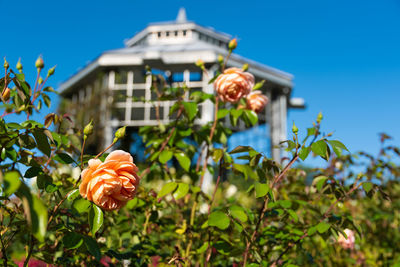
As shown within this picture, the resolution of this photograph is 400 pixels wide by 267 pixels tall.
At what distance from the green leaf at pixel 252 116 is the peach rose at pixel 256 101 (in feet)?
0.18

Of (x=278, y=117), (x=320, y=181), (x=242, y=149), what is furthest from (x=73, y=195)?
(x=278, y=117)

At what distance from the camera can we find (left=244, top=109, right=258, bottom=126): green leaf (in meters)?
1.27

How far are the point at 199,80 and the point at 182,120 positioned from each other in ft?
25.2

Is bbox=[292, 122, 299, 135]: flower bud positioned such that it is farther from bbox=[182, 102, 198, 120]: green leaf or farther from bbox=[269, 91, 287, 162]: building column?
bbox=[269, 91, 287, 162]: building column

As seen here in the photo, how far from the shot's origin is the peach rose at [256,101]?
133 centimetres

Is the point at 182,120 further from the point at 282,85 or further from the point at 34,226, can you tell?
the point at 282,85

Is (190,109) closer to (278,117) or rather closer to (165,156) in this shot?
(165,156)

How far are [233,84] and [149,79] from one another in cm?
642

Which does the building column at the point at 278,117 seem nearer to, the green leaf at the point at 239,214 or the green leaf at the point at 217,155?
the green leaf at the point at 217,155

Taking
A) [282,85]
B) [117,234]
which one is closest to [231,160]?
[117,234]

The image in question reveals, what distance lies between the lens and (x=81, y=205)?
738 millimetres

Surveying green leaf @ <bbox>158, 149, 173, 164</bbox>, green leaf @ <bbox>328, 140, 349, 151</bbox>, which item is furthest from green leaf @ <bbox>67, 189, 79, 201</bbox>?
green leaf @ <bbox>328, 140, 349, 151</bbox>

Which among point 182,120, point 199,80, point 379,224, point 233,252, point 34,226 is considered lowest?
point 379,224

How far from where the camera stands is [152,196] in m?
1.26
